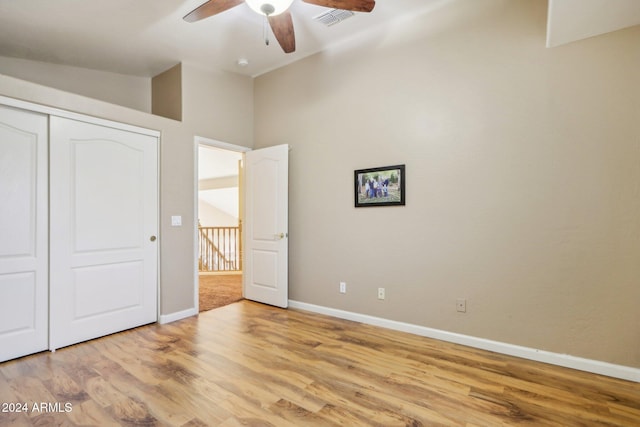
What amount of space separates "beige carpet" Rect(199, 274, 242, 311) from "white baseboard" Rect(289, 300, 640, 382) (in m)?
1.68

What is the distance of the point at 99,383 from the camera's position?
2.19 m

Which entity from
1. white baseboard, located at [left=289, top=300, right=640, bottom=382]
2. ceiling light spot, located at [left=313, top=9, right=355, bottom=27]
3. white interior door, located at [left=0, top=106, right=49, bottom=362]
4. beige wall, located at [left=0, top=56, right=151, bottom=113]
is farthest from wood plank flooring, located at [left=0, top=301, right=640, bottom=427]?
ceiling light spot, located at [left=313, top=9, right=355, bottom=27]

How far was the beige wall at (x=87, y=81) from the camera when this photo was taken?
3.19 m

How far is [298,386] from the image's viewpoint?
2.16 m

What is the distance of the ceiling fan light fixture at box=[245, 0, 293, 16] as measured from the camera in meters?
2.05

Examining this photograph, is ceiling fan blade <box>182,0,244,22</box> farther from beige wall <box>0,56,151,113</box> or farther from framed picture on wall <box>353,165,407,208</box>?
beige wall <box>0,56,151,113</box>

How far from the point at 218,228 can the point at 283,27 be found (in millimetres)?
5140

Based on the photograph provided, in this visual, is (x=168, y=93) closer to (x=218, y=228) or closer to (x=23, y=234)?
(x=23, y=234)

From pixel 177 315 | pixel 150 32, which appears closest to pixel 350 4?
pixel 150 32

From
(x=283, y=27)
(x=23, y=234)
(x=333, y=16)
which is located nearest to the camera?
(x=283, y=27)

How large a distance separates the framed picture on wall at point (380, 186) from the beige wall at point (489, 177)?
102mm

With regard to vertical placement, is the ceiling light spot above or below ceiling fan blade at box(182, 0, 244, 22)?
above

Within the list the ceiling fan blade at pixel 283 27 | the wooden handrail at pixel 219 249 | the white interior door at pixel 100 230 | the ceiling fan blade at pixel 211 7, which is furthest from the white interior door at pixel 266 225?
the wooden handrail at pixel 219 249

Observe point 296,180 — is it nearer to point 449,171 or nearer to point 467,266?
point 449,171
